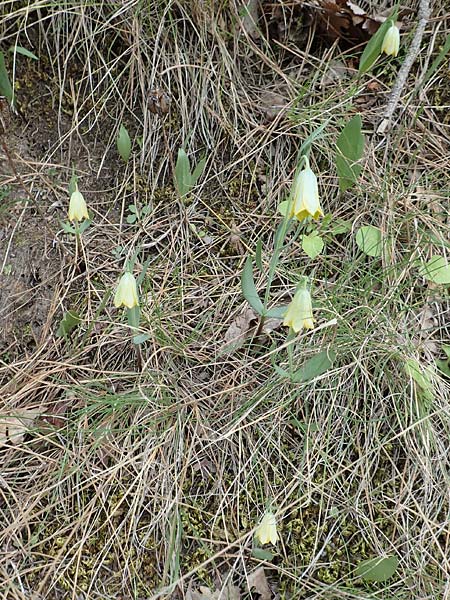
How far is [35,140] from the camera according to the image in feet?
4.98

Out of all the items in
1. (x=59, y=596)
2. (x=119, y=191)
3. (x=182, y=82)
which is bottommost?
(x=59, y=596)

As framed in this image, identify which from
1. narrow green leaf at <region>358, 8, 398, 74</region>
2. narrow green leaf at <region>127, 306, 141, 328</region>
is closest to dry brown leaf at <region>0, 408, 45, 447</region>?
narrow green leaf at <region>127, 306, 141, 328</region>

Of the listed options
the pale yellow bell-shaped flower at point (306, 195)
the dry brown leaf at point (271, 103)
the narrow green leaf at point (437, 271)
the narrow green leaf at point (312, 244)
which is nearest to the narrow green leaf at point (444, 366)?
the narrow green leaf at point (437, 271)

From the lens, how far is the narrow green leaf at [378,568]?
111cm

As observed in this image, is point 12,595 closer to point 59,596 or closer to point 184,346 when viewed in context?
point 59,596

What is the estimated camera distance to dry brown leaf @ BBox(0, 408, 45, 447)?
1.22m

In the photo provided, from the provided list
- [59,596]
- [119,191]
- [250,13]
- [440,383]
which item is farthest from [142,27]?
[59,596]

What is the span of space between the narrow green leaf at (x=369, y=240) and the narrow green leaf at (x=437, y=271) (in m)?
0.11

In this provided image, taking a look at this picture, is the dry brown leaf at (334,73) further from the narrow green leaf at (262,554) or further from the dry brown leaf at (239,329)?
the narrow green leaf at (262,554)

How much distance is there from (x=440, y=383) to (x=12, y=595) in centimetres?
93

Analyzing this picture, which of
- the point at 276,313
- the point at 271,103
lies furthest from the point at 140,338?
the point at 271,103

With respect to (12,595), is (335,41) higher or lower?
higher

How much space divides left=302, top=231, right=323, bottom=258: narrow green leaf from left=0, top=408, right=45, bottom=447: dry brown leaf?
0.68 meters

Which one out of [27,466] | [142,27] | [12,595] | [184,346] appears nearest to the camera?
[12,595]
